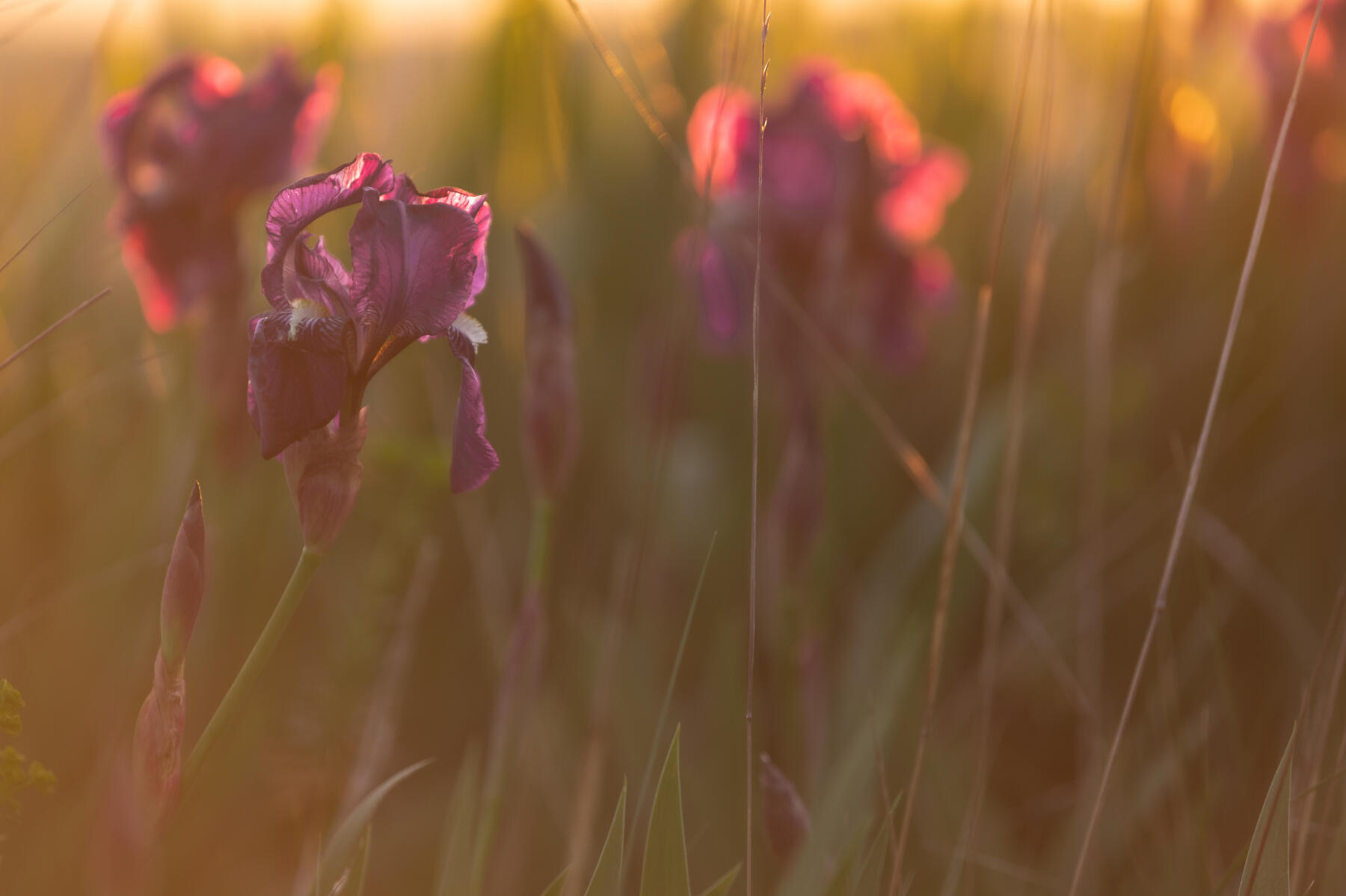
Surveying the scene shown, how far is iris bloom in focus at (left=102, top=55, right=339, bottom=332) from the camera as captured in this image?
1.13 meters

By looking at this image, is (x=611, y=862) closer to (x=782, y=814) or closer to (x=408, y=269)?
(x=782, y=814)

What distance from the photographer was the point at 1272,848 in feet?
1.74

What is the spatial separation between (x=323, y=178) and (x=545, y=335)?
274 mm

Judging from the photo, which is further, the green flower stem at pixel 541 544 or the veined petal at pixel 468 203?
the green flower stem at pixel 541 544

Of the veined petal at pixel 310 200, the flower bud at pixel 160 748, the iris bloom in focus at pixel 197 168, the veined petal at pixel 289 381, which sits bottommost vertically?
the flower bud at pixel 160 748

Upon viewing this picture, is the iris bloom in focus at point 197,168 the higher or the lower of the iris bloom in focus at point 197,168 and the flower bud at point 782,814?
the higher

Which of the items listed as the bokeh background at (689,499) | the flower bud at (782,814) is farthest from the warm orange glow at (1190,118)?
the flower bud at (782,814)

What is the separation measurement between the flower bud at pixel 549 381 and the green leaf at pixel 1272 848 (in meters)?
0.46

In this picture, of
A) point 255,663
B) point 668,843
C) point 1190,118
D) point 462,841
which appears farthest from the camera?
point 1190,118

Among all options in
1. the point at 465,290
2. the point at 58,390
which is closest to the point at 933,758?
the point at 465,290

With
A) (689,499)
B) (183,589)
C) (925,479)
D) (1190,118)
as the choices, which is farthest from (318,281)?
(1190,118)

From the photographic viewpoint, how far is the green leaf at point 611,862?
1.77 ft

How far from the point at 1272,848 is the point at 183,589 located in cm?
55

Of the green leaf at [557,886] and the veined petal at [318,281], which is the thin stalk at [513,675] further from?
the veined petal at [318,281]
